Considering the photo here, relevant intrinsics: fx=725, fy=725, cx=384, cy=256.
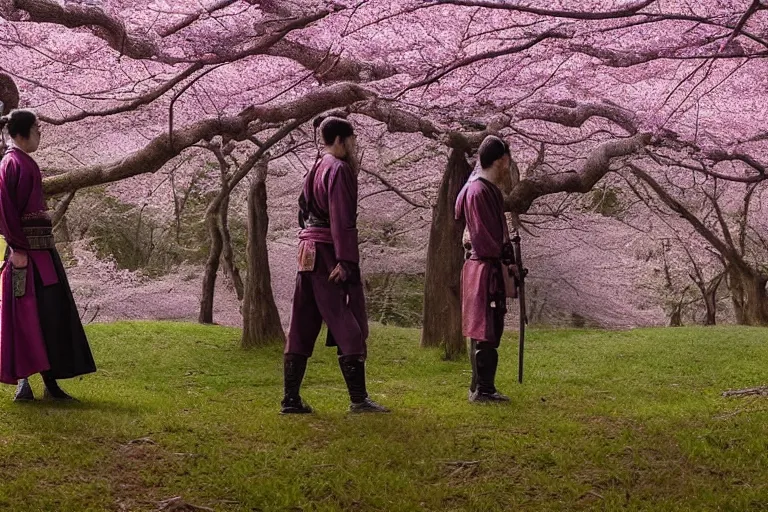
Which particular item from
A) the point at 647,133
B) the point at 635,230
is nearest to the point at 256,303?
the point at 647,133

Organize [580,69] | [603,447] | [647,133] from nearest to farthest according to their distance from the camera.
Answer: [603,447] < [580,69] < [647,133]

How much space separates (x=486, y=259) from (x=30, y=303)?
3.20 metres

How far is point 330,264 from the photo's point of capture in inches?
195

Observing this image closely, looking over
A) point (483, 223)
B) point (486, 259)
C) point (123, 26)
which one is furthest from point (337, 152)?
point (123, 26)

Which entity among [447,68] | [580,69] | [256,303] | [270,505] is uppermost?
[580,69]

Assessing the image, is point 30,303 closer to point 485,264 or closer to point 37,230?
point 37,230

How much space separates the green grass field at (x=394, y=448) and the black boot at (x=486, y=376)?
0.18 m

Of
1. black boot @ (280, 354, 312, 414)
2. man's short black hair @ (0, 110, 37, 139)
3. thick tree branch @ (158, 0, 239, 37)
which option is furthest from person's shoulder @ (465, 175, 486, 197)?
man's short black hair @ (0, 110, 37, 139)

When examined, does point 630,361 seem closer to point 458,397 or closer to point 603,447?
point 458,397

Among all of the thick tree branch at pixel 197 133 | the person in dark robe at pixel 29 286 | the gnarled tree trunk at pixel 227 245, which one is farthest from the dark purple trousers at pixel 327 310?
the gnarled tree trunk at pixel 227 245

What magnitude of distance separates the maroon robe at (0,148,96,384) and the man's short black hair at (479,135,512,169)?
10.4 ft

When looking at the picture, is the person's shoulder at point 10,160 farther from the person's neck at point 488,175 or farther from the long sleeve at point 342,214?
the person's neck at point 488,175

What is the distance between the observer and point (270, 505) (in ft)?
11.2

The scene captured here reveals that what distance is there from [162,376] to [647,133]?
261 inches
